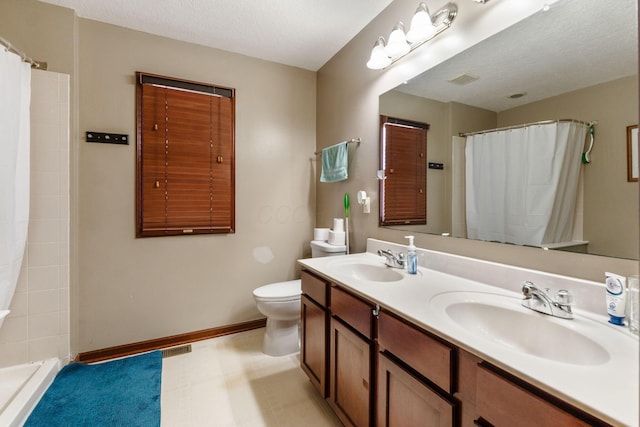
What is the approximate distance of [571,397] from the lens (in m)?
0.52

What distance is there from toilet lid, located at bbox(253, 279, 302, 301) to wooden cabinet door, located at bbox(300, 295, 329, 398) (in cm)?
29

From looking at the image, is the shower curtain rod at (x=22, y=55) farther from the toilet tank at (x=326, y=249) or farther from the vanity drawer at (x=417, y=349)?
the vanity drawer at (x=417, y=349)

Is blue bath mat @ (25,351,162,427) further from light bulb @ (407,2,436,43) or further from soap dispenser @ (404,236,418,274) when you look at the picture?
light bulb @ (407,2,436,43)

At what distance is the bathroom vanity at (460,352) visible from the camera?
0.56 metres

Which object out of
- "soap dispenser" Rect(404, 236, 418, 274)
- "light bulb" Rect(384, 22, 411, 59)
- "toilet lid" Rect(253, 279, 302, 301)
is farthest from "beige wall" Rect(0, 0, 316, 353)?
"soap dispenser" Rect(404, 236, 418, 274)

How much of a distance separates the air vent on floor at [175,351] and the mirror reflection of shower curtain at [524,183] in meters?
2.17

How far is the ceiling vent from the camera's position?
133 centimetres

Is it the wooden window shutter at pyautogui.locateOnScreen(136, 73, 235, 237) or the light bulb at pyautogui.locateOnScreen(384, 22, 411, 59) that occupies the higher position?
the light bulb at pyautogui.locateOnScreen(384, 22, 411, 59)

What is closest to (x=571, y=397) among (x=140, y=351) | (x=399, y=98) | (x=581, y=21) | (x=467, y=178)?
(x=467, y=178)

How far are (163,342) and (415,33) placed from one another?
2736mm

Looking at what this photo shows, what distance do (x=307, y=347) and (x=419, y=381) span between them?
0.90 meters

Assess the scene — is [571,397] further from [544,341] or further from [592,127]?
[592,127]

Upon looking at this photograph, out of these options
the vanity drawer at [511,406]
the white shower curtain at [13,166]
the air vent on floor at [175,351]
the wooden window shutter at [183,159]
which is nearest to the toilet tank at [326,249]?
the wooden window shutter at [183,159]

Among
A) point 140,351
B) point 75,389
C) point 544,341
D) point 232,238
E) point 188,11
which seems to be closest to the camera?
point 544,341
